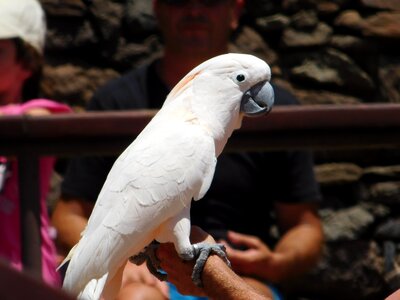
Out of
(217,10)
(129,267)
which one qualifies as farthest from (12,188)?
(217,10)

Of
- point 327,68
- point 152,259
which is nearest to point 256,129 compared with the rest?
point 152,259

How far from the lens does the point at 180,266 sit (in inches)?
64.0

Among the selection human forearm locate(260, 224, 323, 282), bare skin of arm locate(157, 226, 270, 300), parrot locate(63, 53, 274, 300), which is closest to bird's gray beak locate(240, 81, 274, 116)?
parrot locate(63, 53, 274, 300)

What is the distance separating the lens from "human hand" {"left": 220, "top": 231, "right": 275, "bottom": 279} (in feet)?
8.49

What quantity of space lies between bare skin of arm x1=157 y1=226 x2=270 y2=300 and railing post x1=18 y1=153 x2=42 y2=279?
0.63m

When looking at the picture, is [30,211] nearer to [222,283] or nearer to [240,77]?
[240,77]

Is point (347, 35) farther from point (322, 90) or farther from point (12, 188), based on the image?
point (12, 188)

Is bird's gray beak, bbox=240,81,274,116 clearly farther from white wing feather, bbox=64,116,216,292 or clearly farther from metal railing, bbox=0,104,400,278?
metal railing, bbox=0,104,400,278

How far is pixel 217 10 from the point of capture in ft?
9.74

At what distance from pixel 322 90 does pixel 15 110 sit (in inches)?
52.8

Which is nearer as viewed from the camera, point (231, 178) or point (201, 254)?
point (201, 254)

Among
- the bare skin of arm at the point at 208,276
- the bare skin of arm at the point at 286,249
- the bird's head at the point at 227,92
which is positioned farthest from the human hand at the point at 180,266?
the bare skin of arm at the point at 286,249

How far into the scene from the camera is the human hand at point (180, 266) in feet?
5.28

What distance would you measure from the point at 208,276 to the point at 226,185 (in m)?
1.24
